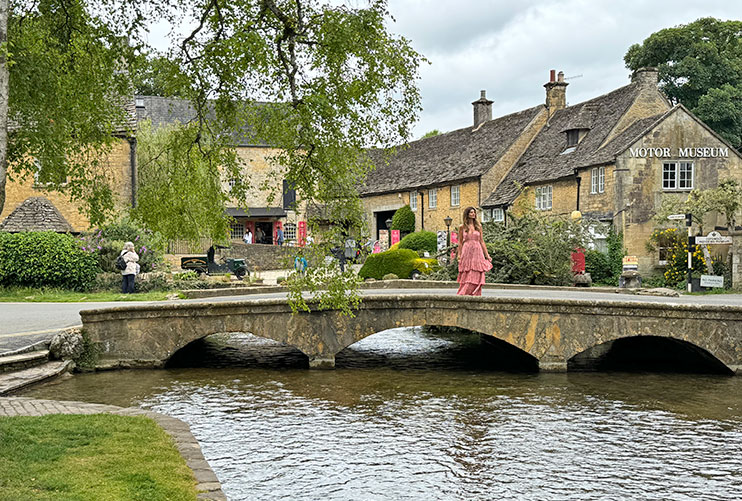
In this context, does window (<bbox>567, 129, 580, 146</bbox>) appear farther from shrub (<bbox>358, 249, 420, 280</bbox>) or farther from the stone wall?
the stone wall

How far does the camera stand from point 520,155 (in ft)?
134

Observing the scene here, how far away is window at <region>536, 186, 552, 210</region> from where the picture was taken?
1401 inches

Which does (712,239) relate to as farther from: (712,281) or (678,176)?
(678,176)

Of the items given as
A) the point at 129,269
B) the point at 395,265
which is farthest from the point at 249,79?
the point at 395,265

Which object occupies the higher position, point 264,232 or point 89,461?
point 264,232

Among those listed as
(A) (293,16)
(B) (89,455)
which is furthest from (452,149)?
(B) (89,455)

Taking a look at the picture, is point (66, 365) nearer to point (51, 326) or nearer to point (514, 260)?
point (51, 326)

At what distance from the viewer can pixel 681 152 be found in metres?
30.9

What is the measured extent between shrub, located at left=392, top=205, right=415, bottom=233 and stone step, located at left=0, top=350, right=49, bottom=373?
1305 inches

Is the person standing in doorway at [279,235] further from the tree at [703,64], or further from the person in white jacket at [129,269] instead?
the tree at [703,64]

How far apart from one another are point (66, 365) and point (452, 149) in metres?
35.4

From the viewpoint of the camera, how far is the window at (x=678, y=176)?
3102 cm

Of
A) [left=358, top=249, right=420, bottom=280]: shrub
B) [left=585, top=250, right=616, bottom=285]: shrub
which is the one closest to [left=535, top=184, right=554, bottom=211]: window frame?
[left=585, top=250, right=616, bottom=285]: shrub

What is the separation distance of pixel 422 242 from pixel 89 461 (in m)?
32.0
